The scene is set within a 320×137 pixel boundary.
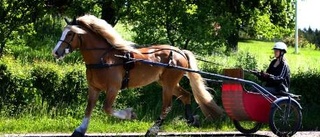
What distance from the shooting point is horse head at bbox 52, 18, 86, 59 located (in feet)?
32.8

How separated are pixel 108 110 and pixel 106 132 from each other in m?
2.39

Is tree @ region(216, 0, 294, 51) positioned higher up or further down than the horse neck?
higher up

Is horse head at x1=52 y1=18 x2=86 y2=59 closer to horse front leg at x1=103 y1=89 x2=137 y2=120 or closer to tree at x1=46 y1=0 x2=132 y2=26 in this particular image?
horse front leg at x1=103 y1=89 x2=137 y2=120

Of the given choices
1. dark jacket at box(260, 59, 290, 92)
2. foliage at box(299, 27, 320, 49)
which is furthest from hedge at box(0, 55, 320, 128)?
foliage at box(299, 27, 320, 49)

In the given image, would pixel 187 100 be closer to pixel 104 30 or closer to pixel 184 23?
pixel 104 30

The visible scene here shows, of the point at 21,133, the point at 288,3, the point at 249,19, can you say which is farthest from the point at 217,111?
the point at 288,3

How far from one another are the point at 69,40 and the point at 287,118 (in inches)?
168

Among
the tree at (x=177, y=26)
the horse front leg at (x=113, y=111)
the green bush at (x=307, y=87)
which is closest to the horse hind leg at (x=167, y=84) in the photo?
the horse front leg at (x=113, y=111)

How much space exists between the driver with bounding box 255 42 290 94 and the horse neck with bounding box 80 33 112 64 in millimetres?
2896

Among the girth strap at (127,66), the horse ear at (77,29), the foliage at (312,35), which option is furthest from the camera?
the foliage at (312,35)

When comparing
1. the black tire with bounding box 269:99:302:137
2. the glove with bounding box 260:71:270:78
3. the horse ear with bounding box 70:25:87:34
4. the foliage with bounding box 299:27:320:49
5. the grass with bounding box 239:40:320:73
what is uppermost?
the foliage with bounding box 299:27:320:49

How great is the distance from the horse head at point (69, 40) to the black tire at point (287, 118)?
12.4ft

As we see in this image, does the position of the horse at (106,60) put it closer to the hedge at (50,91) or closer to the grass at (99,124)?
the grass at (99,124)

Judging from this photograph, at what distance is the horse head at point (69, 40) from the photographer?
9.99m
